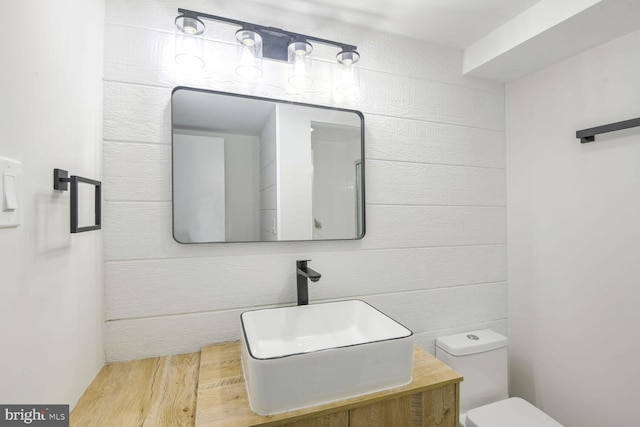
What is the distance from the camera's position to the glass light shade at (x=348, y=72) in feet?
4.47

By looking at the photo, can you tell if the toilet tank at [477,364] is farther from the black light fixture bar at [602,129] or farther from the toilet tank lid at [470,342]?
the black light fixture bar at [602,129]

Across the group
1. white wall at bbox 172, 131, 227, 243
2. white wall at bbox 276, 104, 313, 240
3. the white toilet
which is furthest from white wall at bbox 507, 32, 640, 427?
white wall at bbox 172, 131, 227, 243

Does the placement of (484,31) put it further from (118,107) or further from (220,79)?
(118,107)

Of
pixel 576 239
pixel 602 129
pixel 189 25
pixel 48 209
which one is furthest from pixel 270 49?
pixel 576 239

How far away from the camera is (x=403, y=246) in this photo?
156 centimetres

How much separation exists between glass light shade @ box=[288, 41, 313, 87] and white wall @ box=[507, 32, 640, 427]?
1274 mm

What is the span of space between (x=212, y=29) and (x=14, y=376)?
1283 millimetres

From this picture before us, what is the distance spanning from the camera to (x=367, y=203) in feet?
4.89

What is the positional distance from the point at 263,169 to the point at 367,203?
53 cm

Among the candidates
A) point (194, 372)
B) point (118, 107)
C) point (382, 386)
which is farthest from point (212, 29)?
point (382, 386)

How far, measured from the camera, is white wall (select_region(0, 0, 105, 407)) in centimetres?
60

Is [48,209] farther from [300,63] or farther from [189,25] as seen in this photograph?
[300,63]

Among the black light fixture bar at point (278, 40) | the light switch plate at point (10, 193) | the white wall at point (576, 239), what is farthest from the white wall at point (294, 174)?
the white wall at point (576, 239)

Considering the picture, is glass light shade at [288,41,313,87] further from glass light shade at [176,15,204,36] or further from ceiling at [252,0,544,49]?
glass light shade at [176,15,204,36]
